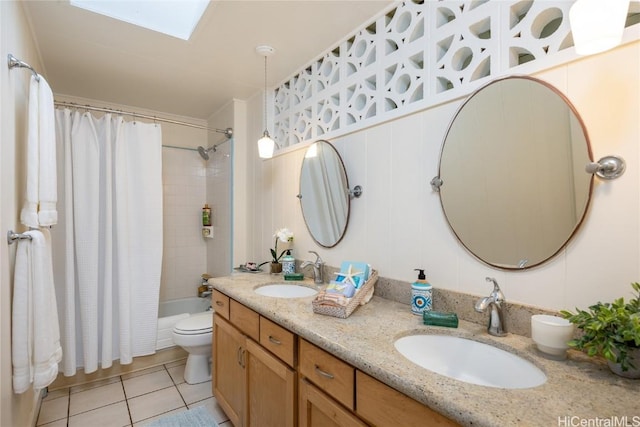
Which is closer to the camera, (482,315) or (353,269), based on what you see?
(482,315)

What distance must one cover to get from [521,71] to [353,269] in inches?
41.4

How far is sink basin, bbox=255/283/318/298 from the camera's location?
5.94 feet

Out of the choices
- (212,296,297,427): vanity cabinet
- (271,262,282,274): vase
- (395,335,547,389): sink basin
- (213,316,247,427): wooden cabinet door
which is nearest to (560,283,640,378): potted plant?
(395,335,547,389): sink basin

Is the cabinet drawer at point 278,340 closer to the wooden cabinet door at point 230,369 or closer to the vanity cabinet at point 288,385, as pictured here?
the vanity cabinet at point 288,385

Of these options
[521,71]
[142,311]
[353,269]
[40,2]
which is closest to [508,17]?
[521,71]

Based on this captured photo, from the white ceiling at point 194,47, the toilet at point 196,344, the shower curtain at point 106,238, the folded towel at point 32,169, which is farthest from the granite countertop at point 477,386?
the shower curtain at point 106,238

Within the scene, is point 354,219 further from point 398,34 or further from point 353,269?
point 398,34

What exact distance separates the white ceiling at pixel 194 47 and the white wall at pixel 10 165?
0.28m

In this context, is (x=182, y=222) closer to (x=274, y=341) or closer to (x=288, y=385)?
(x=274, y=341)

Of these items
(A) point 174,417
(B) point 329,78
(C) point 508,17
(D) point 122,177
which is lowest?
(A) point 174,417

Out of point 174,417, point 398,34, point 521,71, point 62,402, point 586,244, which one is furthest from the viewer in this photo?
point 62,402

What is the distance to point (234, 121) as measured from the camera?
280 centimetres

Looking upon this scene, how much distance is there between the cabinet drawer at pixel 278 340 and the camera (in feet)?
3.92

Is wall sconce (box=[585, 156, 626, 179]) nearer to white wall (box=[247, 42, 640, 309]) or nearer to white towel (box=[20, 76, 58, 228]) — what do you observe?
white wall (box=[247, 42, 640, 309])
